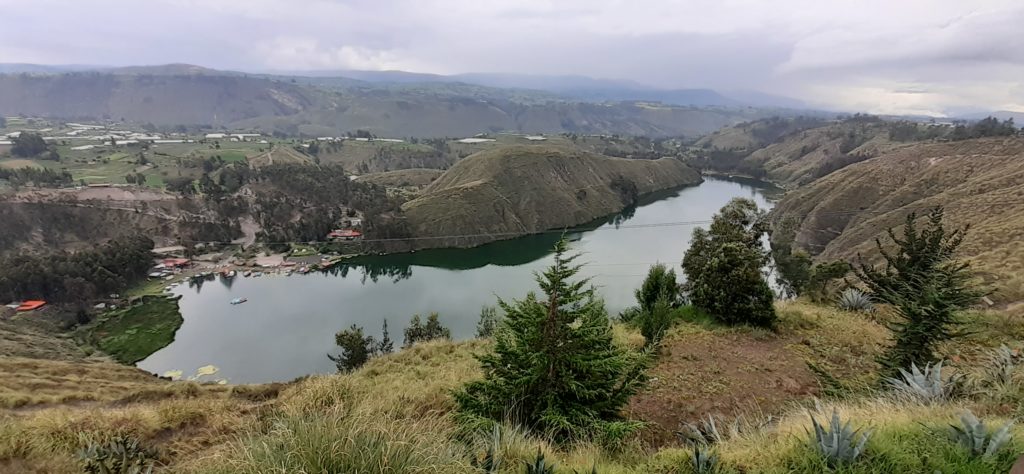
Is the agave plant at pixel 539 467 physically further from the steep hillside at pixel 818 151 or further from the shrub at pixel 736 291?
the steep hillside at pixel 818 151

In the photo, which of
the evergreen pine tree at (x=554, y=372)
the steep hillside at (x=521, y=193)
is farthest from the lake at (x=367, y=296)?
the evergreen pine tree at (x=554, y=372)

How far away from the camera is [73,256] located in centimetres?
4956

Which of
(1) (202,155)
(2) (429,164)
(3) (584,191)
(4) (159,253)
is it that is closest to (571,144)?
(2) (429,164)

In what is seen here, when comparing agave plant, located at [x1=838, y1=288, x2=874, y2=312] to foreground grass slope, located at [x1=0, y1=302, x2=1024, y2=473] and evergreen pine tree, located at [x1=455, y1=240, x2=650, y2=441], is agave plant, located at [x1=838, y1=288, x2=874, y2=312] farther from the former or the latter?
evergreen pine tree, located at [x1=455, y1=240, x2=650, y2=441]

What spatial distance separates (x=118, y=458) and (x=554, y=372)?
13.7 feet

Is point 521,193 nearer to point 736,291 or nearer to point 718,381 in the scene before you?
point 736,291

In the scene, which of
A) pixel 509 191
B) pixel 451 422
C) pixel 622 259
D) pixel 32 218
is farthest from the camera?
pixel 509 191

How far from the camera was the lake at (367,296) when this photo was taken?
34312mm

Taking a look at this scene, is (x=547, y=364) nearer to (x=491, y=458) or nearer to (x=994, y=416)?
(x=491, y=458)

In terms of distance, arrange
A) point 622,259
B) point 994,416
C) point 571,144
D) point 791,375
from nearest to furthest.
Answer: point 994,416, point 791,375, point 622,259, point 571,144

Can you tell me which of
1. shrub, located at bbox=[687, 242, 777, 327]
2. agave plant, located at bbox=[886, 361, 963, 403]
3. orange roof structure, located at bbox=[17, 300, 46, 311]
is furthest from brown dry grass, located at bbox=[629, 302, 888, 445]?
orange roof structure, located at bbox=[17, 300, 46, 311]

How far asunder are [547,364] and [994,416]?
398 cm

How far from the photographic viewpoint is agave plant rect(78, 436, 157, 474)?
3689 millimetres

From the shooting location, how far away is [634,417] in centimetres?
685
